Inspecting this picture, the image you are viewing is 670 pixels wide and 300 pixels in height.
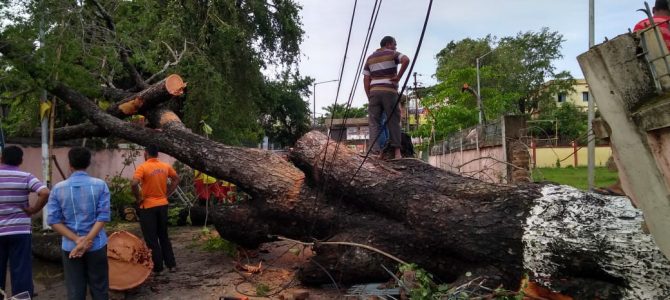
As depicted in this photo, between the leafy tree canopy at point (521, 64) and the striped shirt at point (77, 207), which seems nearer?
the striped shirt at point (77, 207)

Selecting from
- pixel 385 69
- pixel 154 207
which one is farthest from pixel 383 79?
pixel 154 207

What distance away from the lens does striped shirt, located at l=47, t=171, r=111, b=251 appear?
3936 mm

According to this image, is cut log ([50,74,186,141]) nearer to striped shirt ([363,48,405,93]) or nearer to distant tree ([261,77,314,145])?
striped shirt ([363,48,405,93])

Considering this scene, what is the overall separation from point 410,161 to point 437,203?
1170mm

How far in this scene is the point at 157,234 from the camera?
19.9ft

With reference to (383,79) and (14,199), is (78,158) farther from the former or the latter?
(383,79)

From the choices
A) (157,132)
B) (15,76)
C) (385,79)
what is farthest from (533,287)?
(15,76)

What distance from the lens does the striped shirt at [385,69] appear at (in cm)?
632

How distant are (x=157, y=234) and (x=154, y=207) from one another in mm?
340

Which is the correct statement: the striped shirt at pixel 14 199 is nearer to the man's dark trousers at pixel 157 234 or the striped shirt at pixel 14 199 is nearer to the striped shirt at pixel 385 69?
the man's dark trousers at pixel 157 234

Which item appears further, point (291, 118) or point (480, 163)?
point (291, 118)

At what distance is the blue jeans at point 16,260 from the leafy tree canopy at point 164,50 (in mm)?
2876

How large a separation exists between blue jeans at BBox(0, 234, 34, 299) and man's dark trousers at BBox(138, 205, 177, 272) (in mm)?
1450

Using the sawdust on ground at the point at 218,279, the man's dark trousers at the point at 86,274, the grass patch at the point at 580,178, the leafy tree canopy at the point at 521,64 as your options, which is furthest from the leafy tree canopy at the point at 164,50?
the leafy tree canopy at the point at 521,64
